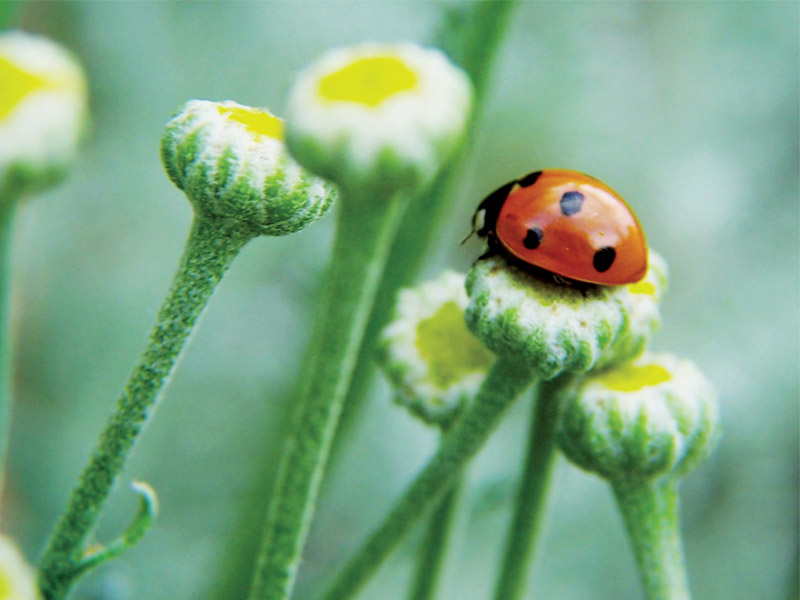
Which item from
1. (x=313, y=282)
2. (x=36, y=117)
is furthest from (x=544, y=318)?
(x=313, y=282)

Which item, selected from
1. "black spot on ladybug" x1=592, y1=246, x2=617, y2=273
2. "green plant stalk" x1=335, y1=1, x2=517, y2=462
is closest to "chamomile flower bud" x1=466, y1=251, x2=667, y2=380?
"black spot on ladybug" x1=592, y1=246, x2=617, y2=273

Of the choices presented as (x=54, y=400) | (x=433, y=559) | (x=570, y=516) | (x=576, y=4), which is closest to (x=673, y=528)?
(x=433, y=559)

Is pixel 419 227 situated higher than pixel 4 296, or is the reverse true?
pixel 419 227

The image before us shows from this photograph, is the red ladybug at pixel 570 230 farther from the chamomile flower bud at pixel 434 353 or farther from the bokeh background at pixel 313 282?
the bokeh background at pixel 313 282

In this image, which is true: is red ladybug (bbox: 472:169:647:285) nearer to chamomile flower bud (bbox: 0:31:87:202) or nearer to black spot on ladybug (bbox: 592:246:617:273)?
black spot on ladybug (bbox: 592:246:617:273)

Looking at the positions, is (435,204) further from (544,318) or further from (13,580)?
(13,580)

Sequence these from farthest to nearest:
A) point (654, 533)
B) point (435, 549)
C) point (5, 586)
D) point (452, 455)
Answer: point (435, 549), point (654, 533), point (452, 455), point (5, 586)

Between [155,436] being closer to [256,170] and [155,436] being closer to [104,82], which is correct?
[104,82]
